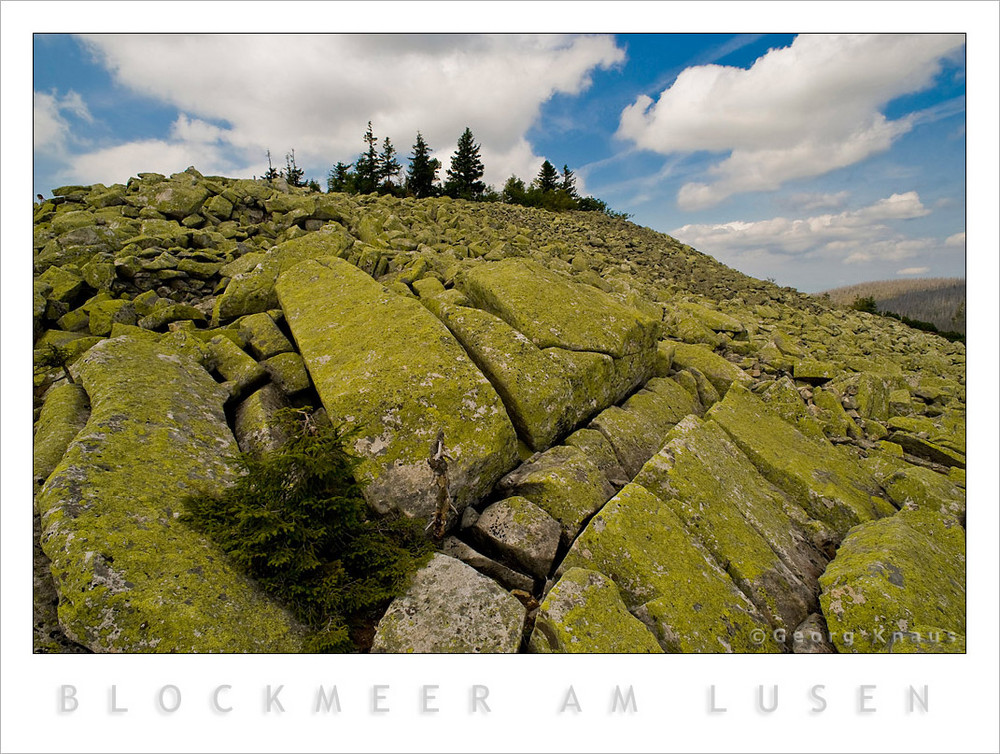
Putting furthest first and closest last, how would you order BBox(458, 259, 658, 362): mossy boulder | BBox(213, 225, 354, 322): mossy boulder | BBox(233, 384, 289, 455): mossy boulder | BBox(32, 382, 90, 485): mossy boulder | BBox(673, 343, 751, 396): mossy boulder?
1. BBox(673, 343, 751, 396): mossy boulder
2. BBox(213, 225, 354, 322): mossy boulder
3. BBox(458, 259, 658, 362): mossy boulder
4. BBox(233, 384, 289, 455): mossy boulder
5. BBox(32, 382, 90, 485): mossy boulder

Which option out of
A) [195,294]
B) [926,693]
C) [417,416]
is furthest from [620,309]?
[195,294]

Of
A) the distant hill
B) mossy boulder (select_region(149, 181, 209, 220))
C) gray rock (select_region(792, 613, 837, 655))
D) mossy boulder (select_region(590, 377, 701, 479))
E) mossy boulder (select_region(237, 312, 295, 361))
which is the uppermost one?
mossy boulder (select_region(149, 181, 209, 220))

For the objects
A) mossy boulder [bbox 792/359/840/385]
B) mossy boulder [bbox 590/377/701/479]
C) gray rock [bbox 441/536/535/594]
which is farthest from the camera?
mossy boulder [bbox 792/359/840/385]

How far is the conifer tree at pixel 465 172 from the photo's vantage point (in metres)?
53.2

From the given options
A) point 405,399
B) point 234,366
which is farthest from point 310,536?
point 234,366

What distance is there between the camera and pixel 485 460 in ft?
22.5

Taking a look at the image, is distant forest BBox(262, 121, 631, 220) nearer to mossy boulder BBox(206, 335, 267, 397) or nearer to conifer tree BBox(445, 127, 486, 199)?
conifer tree BBox(445, 127, 486, 199)

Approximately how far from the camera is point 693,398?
1140cm

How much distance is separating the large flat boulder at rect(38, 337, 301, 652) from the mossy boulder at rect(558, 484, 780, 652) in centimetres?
386

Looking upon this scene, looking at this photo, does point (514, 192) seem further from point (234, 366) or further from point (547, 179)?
point (234, 366)

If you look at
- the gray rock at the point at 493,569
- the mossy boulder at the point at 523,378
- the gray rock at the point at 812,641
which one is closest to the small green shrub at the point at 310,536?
the gray rock at the point at 493,569

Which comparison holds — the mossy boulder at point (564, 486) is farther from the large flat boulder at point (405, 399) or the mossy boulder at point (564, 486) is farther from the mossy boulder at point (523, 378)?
the mossy boulder at point (523, 378)

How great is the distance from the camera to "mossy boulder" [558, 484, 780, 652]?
5.40 m

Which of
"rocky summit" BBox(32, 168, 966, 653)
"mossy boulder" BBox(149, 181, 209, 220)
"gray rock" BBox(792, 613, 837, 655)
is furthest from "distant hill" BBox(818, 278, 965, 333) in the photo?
"mossy boulder" BBox(149, 181, 209, 220)
